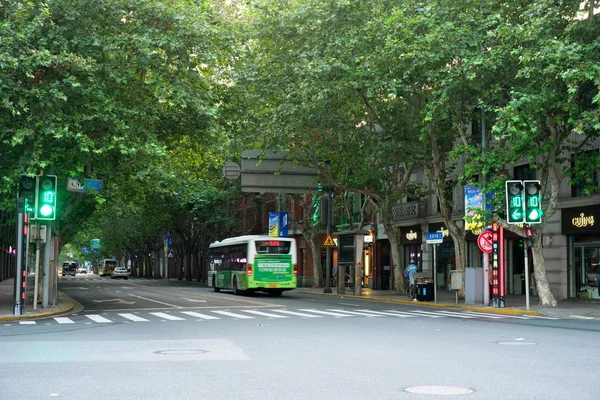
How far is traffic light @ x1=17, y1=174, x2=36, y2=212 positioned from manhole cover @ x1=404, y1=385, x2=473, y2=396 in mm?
16203

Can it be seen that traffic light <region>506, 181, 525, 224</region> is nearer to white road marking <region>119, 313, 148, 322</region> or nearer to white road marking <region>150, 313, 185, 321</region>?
white road marking <region>150, 313, 185, 321</region>

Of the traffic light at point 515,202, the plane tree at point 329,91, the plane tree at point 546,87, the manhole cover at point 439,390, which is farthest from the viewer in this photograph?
the plane tree at point 329,91

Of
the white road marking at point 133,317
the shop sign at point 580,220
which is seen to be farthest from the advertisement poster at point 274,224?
the white road marking at point 133,317

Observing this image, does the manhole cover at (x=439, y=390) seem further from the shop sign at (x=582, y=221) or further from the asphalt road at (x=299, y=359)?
the shop sign at (x=582, y=221)

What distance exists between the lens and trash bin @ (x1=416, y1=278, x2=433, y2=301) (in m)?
32.2

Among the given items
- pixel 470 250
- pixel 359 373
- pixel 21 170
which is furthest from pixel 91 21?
pixel 470 250

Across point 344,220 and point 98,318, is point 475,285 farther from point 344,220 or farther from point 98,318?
point 344,220

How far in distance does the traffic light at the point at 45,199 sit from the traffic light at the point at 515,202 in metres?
14.0

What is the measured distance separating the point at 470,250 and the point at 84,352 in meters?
31.6

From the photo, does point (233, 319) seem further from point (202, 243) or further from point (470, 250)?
point (202, 243)

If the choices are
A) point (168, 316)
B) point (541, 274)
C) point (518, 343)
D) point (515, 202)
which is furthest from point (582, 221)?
point (518, 343)

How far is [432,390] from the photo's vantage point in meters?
9.04

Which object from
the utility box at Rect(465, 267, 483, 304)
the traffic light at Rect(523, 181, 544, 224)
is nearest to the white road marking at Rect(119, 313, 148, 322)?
the traffic light at Rect(523, 181, 544, 224)

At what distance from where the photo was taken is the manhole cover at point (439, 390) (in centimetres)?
888
